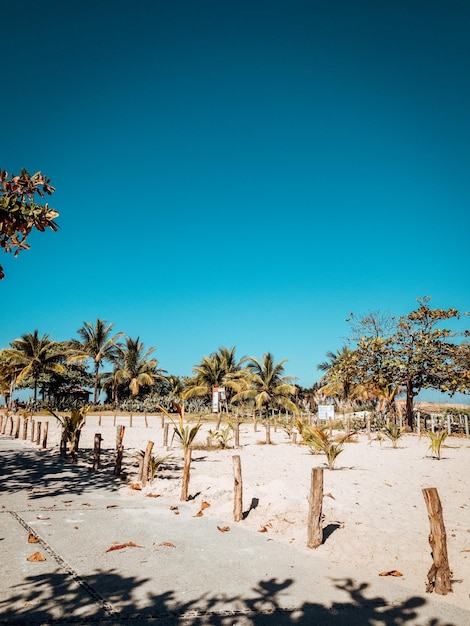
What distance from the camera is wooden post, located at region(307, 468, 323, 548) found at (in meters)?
5.27

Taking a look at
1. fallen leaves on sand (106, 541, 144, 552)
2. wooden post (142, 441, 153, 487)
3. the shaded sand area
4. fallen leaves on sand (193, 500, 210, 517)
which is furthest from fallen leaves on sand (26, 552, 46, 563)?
wooden post (142, 441, 153, 487)

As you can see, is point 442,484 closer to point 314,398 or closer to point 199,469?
point 199,469

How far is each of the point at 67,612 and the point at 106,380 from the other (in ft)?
136

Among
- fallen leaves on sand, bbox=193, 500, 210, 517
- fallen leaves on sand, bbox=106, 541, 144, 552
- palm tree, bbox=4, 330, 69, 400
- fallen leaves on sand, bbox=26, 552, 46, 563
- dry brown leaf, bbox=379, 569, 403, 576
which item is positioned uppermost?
palm tree, bbox=4, 330, 69, 400

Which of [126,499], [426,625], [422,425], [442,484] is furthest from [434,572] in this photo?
[422,425]

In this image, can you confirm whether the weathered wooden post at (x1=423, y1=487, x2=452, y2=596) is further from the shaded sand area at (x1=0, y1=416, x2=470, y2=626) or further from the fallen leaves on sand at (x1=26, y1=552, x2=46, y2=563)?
the fallen leaves on sand at (x1=26, y1=552, x2=46, y2=563)

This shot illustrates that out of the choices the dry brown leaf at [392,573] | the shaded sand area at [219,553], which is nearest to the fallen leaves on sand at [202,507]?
the shaded sand area at [219,553]

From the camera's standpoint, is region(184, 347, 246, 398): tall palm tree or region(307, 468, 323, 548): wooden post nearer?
region(307, 468, 323, 548): wooden post

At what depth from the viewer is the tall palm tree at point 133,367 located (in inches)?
1599

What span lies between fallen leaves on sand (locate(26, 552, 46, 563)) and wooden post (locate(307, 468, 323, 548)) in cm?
322

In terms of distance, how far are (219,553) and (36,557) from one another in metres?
2.09

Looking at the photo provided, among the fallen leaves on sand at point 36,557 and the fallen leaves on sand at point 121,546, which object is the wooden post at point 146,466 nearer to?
the fallen leaves on sand at point 121,546

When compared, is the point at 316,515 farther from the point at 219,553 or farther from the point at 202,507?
the point at 202,507

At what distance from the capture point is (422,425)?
84.5ft
